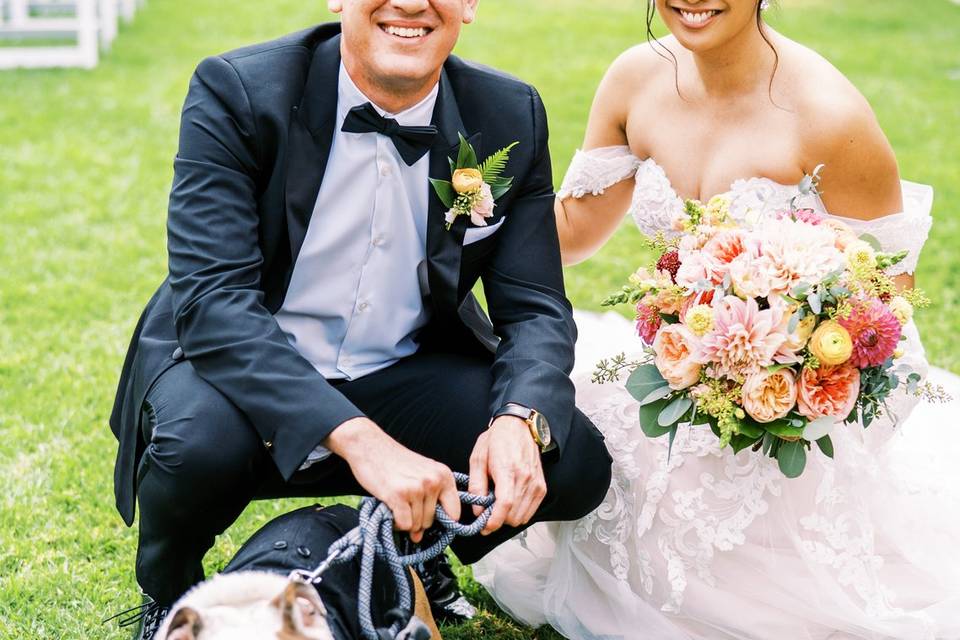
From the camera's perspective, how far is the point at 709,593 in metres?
3.19

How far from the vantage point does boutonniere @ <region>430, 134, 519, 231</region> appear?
303cm

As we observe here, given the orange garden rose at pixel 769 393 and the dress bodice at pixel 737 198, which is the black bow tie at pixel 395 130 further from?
the orange garden rose at pixel 769 393

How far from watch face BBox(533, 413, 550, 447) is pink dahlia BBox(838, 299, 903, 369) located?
2.30 ft

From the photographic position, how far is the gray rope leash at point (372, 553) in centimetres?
219

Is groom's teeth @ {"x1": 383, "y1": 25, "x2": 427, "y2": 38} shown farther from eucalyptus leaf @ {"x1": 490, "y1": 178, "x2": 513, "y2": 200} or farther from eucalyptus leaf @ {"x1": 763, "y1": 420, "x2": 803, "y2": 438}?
eucalyptus leaf @ {"x1": 763, "y1": 420, "x2": 803, "y2": 438}

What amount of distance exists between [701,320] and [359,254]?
2.97 ft

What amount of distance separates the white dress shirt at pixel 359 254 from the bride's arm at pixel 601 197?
2.74ft

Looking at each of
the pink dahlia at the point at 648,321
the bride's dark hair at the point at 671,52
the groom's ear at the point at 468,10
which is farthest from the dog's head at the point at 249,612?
the bride's dark hair at the point at 671,52

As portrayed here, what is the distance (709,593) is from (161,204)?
16.7ft

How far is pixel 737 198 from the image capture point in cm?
Result: 337

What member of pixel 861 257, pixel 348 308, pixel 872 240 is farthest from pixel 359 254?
pixel 872 240

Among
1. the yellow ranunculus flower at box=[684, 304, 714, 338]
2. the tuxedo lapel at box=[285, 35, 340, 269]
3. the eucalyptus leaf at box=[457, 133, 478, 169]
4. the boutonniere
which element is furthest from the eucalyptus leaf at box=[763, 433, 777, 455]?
the tuxedo lapel at box=[285, 35, 340, 269]

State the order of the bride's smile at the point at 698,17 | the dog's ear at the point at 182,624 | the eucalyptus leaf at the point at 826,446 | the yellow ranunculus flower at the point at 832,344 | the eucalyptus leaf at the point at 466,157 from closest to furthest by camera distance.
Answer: the dog's ear at the point at 182,624 < the yellow ranunculus flower at the point at 832,344 < the eucalyptus leaf at the point at 826,446 < the eucalyptus leaf at the point at 466,157 < the bride's smile at the point at 698,17

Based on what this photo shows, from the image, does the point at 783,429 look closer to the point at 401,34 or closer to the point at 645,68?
the point at 401,34
